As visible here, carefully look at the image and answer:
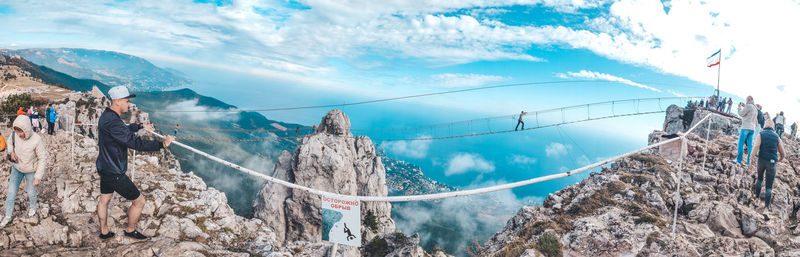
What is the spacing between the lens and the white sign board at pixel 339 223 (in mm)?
4238

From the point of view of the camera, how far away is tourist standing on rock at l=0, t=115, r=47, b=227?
6012mm

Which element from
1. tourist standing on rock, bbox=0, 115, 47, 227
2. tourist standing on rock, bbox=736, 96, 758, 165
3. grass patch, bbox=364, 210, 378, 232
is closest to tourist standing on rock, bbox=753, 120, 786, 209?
tourist standing on rock, bbox=736, 96, 758, 165

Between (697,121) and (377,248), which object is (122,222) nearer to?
(377,248)

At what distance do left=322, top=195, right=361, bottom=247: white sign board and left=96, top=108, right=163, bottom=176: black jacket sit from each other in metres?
3.33

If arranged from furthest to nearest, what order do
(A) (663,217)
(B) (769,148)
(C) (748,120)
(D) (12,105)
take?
(D) (12,105) → (A) (663,217) → (C) (748,120) → (B) (769,148)

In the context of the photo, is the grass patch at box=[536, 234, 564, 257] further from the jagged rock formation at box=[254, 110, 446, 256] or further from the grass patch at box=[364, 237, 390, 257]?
the jagged rock formation at box=[254, 110, 446, 256]

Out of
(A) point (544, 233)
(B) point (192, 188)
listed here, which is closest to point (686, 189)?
(A) point (544, 233)

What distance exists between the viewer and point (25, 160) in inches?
241

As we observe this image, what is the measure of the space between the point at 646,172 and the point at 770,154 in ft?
20.8

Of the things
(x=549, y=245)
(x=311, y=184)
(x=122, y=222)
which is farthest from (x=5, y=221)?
(x=311, y=184)

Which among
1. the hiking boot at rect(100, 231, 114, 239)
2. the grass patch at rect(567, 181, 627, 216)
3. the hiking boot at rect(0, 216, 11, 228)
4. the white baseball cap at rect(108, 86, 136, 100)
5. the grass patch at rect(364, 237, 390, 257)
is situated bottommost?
the grass patch at rect(364, 237, 390, 257)

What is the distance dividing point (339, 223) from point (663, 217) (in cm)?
1338

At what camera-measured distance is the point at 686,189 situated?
43.5 ft

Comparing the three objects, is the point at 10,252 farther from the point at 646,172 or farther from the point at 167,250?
the point at 646,172
